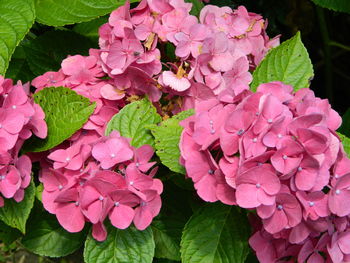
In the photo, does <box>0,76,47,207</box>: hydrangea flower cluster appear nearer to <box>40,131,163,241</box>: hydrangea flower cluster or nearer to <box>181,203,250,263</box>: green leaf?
<box>40,131,163,241</box>: hydrangea flower cluster

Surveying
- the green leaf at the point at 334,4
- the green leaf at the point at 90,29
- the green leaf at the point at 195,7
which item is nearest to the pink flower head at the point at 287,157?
the green leaf at the point at 195,7

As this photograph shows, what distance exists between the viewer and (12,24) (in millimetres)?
1418

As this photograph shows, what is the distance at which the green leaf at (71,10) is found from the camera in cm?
152

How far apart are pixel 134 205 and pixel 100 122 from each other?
0.85 feet

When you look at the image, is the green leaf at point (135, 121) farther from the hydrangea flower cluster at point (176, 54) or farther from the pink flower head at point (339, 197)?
the pink flower head at point (339, 197)

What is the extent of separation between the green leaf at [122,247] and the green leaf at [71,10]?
0.61 metres

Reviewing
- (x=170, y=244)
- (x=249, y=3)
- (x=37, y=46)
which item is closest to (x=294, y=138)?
(x=170, y=244)

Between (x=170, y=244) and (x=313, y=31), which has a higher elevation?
(x=170, y=244)

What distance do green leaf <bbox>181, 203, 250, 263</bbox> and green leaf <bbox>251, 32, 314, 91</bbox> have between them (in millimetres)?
309

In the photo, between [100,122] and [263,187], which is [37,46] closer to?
[100,122]

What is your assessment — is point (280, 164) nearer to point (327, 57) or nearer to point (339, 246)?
point (339, 246)

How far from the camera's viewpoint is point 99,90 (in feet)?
4.37

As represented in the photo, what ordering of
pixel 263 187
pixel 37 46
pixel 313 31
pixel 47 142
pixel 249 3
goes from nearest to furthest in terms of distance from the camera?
1. pixel 263 187
2. pixel 47 142
3. pixel 37 46
4. pixel 249 3
5. pixel 313 31

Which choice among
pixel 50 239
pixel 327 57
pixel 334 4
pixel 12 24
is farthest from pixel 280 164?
pixel 327 57
